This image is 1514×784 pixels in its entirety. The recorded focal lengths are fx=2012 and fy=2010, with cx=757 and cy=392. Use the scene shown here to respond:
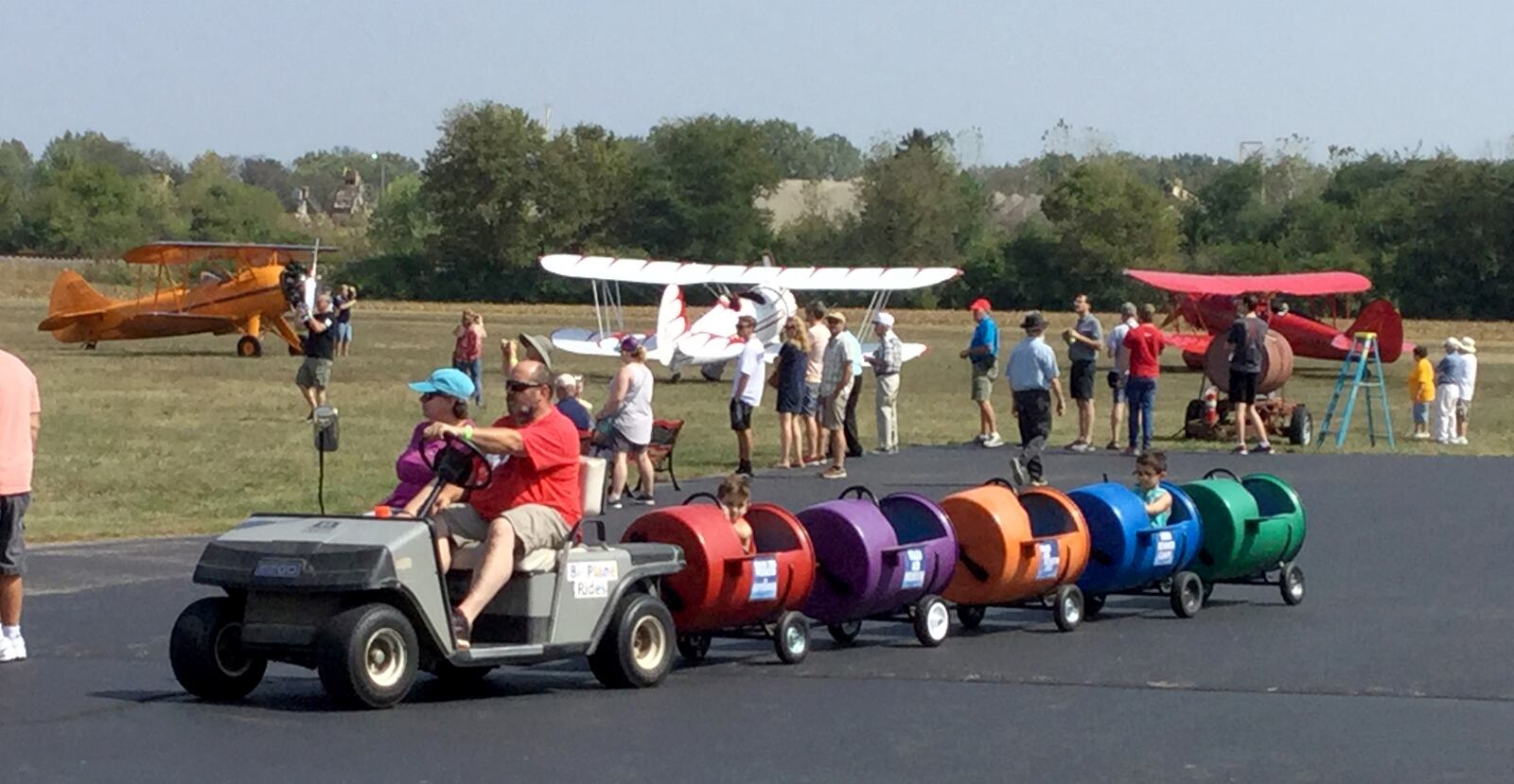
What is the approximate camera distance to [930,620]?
457 inches

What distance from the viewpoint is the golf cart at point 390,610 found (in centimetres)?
884

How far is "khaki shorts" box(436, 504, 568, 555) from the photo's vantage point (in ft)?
30.7

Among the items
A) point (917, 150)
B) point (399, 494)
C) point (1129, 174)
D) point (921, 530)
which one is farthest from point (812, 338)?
point (917, 150)

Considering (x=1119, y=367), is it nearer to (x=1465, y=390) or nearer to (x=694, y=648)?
(x=1465, y=390)

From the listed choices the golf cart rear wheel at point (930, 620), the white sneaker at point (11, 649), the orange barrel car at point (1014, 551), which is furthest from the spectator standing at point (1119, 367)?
the white sneaker at point (11, 649)

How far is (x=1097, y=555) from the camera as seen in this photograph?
41.0 feet

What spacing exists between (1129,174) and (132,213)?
193 ft

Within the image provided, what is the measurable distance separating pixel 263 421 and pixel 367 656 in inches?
824

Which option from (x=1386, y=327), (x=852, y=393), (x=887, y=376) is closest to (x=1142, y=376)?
(x=887, y=376)

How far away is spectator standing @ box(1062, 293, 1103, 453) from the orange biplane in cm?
2624

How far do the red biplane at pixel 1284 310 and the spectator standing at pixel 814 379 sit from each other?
7386 millimetres

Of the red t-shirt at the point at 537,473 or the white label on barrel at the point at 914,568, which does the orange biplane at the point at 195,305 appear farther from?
the red t-shirt at the point at 537,473

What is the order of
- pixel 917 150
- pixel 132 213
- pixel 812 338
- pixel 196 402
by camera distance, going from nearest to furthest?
pixel 812 338
pixel 196 402
pixel 917 150
pixel 132 213

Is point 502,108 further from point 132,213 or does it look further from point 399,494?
point 399,494
